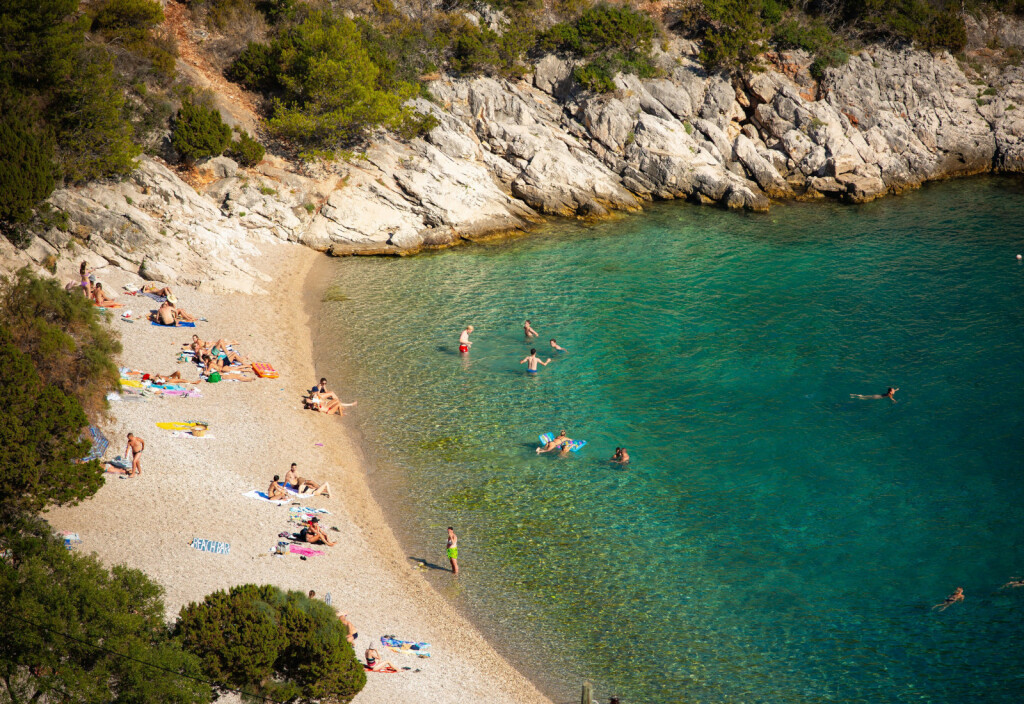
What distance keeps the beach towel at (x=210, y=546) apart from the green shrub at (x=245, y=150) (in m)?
26.5

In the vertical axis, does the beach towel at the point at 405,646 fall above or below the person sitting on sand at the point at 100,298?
below

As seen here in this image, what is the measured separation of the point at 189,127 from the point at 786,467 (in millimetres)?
32249

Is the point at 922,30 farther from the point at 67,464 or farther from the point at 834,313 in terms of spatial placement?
the point at 67,464

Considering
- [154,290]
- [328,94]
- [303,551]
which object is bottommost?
[303,551]

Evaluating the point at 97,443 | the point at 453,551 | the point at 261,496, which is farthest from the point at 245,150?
the point at 453,551

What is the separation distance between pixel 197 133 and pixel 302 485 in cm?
2357

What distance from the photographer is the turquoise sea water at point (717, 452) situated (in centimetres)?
1733

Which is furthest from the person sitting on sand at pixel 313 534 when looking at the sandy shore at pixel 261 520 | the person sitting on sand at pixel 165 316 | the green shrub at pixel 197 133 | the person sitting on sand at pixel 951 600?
the green shrub at pixel 197 133

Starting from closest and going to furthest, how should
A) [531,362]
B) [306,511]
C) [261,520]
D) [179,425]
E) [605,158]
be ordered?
[261,520], [306,511], [179,425], [531,362], [605,158]

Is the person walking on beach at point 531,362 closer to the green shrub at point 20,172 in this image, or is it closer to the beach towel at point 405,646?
the beach towel at point 405,646

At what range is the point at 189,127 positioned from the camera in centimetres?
3725

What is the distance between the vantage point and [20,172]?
92.9ft

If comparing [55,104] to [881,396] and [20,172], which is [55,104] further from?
[881,396]

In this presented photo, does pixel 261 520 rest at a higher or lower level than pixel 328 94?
lower
